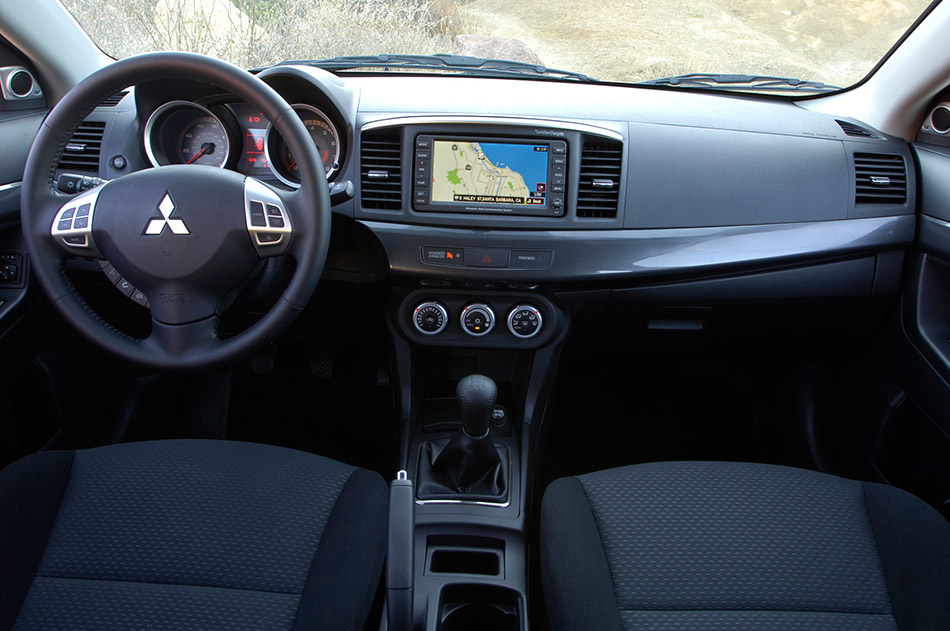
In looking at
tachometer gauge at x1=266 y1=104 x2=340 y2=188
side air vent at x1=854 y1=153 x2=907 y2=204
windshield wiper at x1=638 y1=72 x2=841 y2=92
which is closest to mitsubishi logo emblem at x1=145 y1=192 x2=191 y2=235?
tachometer gauge at x1=266 y1=104 x2=340 y2=188

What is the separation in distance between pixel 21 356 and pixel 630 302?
160 cm

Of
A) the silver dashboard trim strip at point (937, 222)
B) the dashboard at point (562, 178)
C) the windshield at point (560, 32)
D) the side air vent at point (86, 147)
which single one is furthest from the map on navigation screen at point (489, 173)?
the silver dashboard trim strip at point (937, 222)

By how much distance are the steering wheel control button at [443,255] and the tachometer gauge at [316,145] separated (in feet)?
1.00

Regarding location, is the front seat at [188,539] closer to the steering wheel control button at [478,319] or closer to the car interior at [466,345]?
the car interior at [466,345]

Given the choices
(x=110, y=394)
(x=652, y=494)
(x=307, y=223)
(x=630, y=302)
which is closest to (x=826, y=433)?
(x=630, y=302)

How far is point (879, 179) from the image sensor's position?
1841 mm

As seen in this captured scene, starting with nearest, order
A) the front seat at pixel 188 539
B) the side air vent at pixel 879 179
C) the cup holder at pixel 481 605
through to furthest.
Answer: the front seat at pixel 188 539 < the cup holder at pixel 481 605 < the side air vent at pixel 879 179

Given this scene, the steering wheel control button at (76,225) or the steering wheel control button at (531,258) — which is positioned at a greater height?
the steering wheel control button at (76,225)

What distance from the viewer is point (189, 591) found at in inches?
46.2

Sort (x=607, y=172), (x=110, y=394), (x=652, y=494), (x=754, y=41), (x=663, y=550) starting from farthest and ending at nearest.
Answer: (x=110, y=394) → (x=754, y=41) → (x=607, y=172) → (x=652, y=494) → (x=663, y=550)

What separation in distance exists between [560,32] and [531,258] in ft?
2.26

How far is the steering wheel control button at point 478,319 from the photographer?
6.30ft

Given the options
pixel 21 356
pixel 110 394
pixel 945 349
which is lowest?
pixel 110 394

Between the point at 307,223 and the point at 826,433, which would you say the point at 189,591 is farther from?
the point at 826,433
